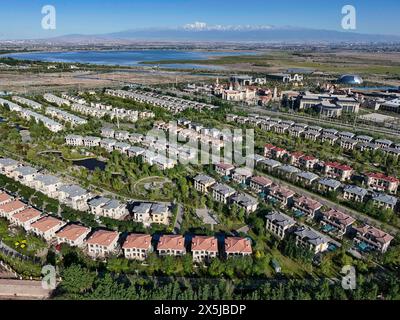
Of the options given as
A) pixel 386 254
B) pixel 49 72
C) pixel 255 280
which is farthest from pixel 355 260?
pixel 49 72

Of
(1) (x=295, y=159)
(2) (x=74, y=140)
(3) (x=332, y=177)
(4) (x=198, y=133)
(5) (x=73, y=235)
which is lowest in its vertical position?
(5) (x=73, y=235)

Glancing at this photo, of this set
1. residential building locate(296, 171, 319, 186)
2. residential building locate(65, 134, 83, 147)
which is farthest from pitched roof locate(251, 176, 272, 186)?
residential building locate(65, 134, 83, 147)

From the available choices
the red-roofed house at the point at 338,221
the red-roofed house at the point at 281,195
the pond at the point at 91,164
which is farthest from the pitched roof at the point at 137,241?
the pond at the point at 91,164

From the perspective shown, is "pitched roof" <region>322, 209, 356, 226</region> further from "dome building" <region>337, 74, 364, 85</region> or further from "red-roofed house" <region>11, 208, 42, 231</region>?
"dome building" <region>337, 74, 364, 85</region>

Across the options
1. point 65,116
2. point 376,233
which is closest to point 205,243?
point 376,233

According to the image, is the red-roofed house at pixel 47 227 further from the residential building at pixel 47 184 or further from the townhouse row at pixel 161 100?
the townhouse row at pixel 161 100

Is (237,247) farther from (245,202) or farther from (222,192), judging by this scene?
(222,192)
